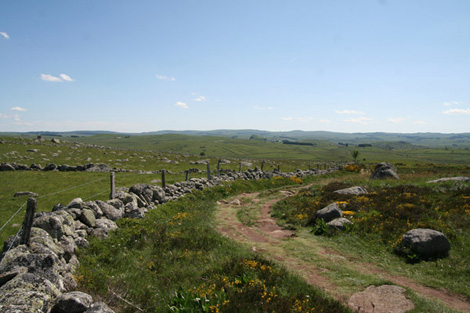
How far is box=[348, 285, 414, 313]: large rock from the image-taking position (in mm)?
9039

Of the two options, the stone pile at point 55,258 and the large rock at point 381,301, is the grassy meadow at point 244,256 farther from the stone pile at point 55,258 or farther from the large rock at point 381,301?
the stone pile at point 55,258

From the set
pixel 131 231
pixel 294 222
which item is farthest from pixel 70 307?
pixel 294 222

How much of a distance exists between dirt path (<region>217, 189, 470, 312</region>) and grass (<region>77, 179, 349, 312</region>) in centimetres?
133

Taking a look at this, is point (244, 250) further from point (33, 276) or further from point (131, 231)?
point (33, 276)

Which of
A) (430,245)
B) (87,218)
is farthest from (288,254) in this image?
(87,218)

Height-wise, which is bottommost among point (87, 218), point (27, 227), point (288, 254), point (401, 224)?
point (288, 254)

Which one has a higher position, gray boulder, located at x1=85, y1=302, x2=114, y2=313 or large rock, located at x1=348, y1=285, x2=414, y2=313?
gray boulder, located at x1=85, y1=302, x2=114, y2=313

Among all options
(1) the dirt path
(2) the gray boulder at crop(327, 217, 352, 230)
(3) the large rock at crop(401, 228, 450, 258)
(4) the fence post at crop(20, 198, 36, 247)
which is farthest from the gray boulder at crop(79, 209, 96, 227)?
(3) the large rock at crop(401, 228, 450, 258)

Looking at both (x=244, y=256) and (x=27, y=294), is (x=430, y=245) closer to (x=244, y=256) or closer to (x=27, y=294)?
(x=244, y=256)

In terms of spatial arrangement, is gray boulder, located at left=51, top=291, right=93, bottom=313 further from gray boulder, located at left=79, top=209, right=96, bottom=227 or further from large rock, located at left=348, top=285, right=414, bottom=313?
large rock, located at left=348, top=285, right=414, bottom=313

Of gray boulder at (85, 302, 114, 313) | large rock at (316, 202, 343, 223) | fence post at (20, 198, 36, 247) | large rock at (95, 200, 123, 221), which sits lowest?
large rock at (316, 202, 343, 223)

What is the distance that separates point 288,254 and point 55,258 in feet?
35.0

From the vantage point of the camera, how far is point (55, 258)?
907cm

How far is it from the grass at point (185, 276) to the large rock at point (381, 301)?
111 cm
